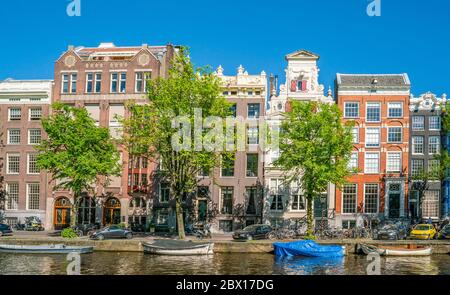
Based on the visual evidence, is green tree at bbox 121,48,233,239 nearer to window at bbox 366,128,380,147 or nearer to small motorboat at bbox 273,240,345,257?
small motorboat at bbox 273,240,345,257

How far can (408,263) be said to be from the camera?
145ft

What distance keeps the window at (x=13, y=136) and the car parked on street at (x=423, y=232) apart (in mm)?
47829

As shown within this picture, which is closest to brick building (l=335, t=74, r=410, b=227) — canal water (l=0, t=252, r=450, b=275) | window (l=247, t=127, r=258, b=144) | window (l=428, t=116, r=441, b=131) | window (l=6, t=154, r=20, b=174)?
window (l=428, t=116, r=441, b=131)

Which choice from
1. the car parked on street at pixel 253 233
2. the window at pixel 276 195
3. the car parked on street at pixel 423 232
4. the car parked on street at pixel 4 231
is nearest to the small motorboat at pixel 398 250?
the car parked on street at pixel 423 232

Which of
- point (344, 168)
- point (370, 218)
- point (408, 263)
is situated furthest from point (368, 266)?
point (370, 218)

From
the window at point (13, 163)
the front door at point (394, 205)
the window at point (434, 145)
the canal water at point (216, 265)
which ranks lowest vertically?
the canal water at point (216, 265)

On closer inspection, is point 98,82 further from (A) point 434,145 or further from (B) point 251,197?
(A) point 434,145

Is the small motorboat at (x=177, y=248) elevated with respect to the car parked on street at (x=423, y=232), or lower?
lower

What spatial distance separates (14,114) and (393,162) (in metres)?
46.7

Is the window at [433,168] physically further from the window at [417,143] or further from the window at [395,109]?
the window at [395,109]

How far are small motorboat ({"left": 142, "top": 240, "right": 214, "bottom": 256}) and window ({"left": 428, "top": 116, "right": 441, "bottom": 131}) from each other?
32.1 m

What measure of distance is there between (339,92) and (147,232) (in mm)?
27453

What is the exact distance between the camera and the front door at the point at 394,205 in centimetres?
6394

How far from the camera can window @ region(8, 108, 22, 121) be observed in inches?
2778
